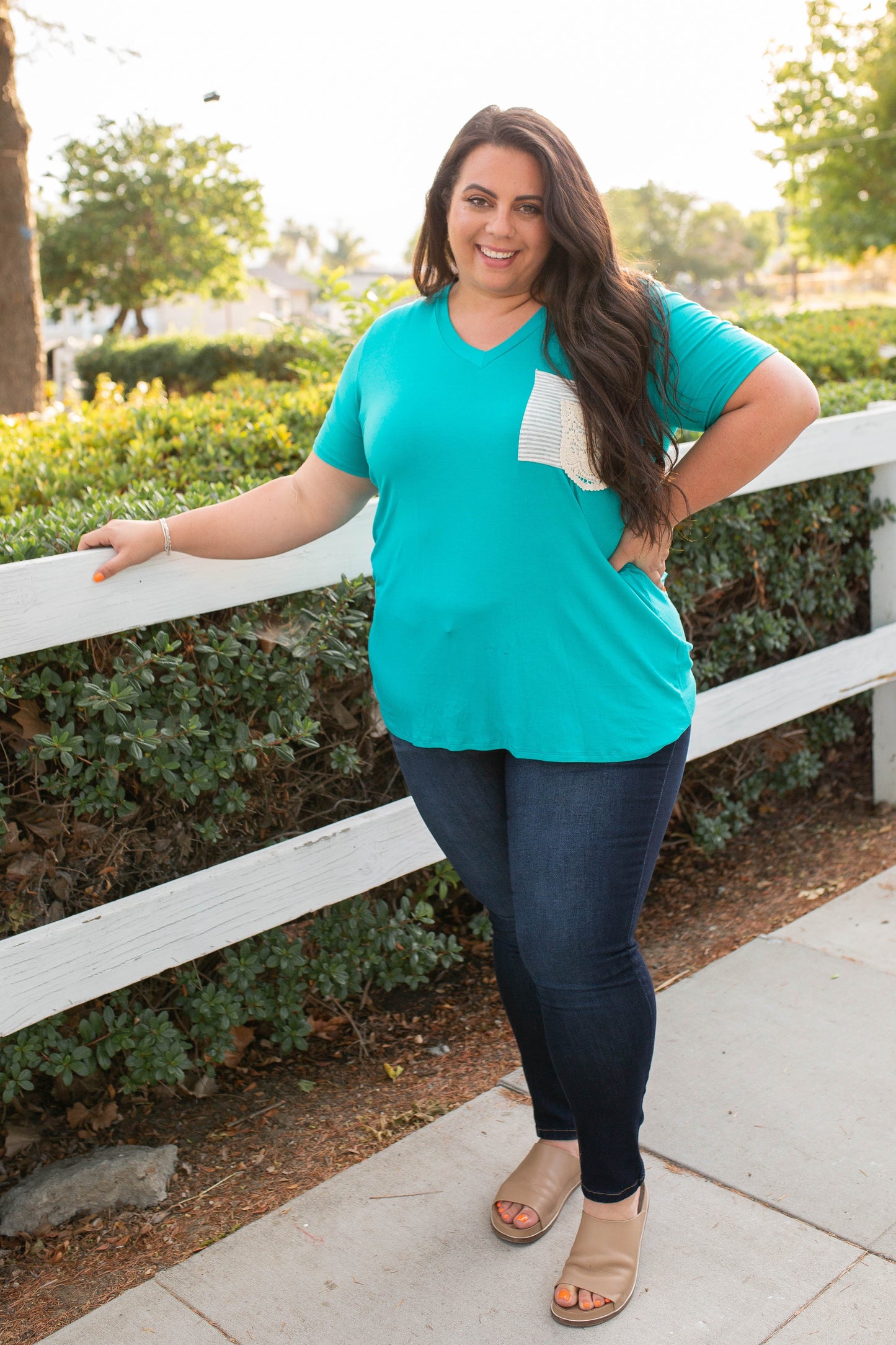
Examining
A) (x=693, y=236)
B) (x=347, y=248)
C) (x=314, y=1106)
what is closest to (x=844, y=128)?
(x=314, y=1106)

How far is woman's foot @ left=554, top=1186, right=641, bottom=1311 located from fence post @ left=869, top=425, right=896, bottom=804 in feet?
8.66

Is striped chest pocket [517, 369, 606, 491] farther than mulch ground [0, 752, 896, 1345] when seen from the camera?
No

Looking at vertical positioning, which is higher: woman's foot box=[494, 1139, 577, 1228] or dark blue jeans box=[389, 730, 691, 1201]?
dark blue jeans box=[389, 730, 691, 1201]

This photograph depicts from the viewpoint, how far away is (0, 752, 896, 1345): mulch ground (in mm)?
2350

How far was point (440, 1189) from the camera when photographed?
2.45m

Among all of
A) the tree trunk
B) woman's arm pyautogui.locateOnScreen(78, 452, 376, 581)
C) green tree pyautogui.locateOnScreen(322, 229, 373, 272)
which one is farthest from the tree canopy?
woman's arm pyautogui.locateOnScreen(78, 452, 376, 581)

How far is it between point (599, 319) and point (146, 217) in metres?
42.3

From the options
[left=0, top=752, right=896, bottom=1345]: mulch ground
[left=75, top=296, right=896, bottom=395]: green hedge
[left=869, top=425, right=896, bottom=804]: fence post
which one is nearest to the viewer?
[left=0, top=752, right=896, bottom=1345]: mulch ground

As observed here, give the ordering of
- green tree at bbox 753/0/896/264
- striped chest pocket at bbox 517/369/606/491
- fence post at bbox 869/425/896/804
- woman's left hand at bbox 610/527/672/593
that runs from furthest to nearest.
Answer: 1. green tree at bbox 753/0/896/264
2. fence post at bbox 869/425/896/804
3. woman's left hand at bbox 610/527/672/593
4. striped chest pocket at bbox 517/369/606/491

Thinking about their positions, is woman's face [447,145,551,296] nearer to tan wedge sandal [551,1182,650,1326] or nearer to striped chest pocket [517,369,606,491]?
striped chest pocket [517,369,606,491]

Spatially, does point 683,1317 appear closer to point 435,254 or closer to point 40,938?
point 40,938

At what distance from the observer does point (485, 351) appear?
6.35ft

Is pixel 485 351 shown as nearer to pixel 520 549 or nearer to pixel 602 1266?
pixel 520 549

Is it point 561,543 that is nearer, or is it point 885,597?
point 561,543
